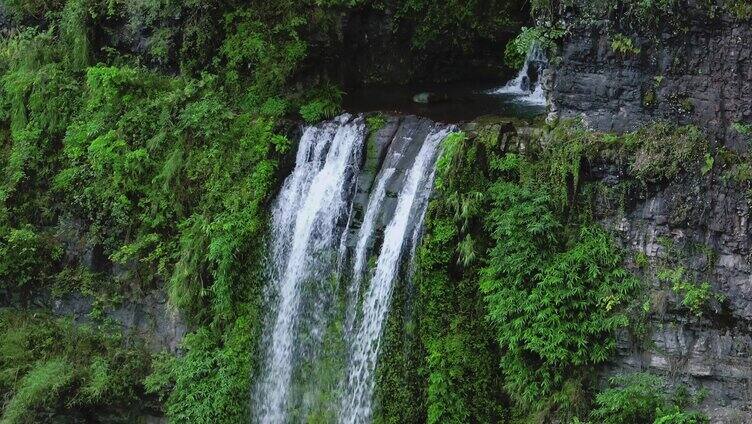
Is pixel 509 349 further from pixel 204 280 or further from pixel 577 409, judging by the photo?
pixel 204 280

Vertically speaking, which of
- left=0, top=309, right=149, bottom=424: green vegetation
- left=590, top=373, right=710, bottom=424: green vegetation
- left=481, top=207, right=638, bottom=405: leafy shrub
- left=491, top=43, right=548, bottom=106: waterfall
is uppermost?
left=491, top=43, right=548, bottom=106: waterfall

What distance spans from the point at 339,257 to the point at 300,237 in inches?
28.4

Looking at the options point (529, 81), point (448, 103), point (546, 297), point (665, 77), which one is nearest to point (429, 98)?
point (448, 103)

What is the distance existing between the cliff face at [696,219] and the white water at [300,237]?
366 cm

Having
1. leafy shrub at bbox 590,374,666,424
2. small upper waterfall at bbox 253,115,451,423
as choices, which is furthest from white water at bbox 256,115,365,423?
leafy shrub at bbox 590,374,666,424

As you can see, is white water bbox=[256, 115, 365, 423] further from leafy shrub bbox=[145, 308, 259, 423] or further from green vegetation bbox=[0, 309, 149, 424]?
green vegetation bbox=[0, 309, 149, 424]

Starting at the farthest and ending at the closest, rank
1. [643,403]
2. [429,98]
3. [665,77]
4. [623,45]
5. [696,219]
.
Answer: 1. [429,98]
2. [623,45]
3. [665,77]
4. [696,219]
5. [643,403]

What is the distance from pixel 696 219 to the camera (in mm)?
9102

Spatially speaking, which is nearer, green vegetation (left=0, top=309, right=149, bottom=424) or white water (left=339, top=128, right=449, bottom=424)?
white water (left=339, top=128, right=449, bottom=424)

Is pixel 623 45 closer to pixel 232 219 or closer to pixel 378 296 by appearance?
pixel 378 296

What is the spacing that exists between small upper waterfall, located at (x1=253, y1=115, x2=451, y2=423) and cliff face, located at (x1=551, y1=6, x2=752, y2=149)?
2015mm

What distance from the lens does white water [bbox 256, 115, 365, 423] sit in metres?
10.8

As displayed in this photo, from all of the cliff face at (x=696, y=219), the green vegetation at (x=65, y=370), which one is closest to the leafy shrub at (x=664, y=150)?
the cliff face at (x=696, y=219)

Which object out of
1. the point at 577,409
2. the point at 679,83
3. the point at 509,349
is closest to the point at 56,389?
the point at 509,349
